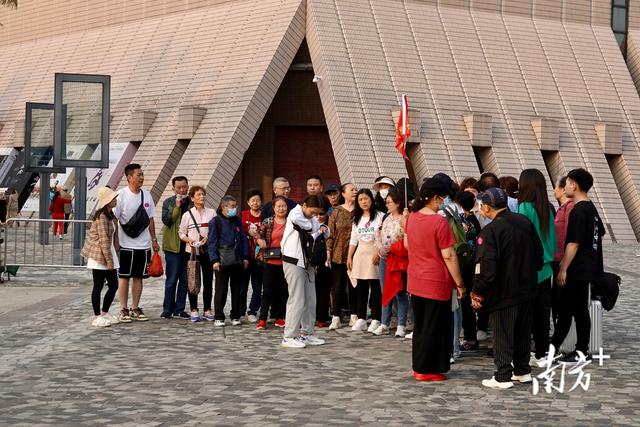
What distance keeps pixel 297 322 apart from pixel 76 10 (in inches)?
1284

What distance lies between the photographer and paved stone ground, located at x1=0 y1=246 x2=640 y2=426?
23.8 feet

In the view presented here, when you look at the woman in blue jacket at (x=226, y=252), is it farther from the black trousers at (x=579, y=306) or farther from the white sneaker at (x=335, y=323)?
the black trousers at (x=579, y=306)

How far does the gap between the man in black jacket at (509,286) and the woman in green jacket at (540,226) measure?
0.73 m

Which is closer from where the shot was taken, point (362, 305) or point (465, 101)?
point (362, 305)

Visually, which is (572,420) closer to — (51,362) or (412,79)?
(51,362)

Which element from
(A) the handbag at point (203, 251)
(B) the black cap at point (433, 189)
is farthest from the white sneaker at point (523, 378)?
(A) the handbag at point (203, 251)

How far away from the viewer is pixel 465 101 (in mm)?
31938

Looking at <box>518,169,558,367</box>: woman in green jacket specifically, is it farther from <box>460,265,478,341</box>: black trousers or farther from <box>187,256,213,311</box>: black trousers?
<box>187,256,213,311</box>: black trousers

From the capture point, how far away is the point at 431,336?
8914 millimetres

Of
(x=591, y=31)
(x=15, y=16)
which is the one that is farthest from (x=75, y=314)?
(x=15, y=16)

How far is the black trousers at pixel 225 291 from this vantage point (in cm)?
1241

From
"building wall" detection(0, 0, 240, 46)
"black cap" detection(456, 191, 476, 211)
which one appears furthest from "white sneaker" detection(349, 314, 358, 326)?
"building wall" detection(0, 0, 240, 46)

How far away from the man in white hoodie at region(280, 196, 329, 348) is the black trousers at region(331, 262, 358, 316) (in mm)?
1152

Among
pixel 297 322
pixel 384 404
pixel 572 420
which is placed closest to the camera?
pixel 572 420
